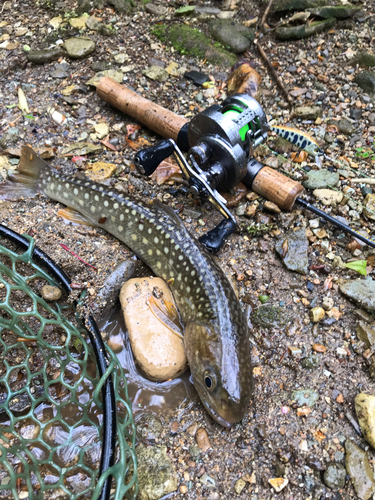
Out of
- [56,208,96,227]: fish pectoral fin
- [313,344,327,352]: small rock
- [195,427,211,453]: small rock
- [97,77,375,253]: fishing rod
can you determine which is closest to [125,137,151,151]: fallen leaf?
[97,77,375,253]: fishing rod

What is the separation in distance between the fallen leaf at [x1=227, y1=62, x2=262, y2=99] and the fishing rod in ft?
4.36

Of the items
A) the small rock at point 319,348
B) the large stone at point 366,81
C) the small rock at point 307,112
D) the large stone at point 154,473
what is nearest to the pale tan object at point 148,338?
the large stone at point 154,473

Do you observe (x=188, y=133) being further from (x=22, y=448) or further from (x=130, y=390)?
(x=22, y=448)

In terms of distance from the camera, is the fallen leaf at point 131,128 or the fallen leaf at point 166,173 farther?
the fallen leaf at point 131,128

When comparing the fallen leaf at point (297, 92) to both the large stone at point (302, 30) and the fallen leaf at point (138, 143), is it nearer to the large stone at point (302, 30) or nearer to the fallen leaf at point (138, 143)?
the large stone at point (302, 30)

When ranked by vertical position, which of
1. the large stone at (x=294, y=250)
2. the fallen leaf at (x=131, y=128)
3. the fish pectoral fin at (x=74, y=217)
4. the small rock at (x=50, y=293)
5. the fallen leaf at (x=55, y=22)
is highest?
the fallen leaf at (x=55, y=22)

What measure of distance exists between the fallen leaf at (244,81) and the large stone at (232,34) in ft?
1.63

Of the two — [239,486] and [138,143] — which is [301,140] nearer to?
[138,143]

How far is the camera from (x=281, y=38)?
6012mm

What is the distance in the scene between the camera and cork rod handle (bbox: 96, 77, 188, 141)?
445 centimetres

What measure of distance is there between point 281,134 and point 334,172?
0.82m

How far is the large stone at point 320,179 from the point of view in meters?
4.49

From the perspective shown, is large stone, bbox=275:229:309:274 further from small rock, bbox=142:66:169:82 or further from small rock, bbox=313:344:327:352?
small rock, bbox=142:66:169:82

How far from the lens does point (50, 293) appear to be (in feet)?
11.5
